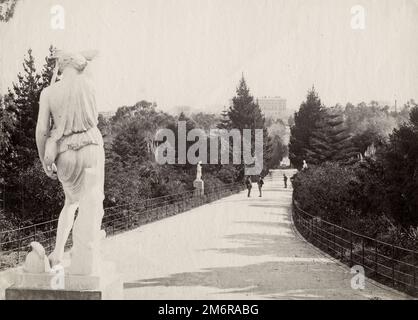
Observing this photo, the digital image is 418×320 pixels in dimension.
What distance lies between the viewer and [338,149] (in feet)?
138

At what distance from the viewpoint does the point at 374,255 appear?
13.9 metres

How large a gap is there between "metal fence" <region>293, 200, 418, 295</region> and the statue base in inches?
207

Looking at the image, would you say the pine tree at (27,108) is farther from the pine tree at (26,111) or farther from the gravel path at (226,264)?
the gravel path at (226,264)

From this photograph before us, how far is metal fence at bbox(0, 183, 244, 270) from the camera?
14895mm

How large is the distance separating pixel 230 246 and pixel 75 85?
9.46 metres

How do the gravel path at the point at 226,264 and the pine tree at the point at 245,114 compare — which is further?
the pine tree at the point at 245,114

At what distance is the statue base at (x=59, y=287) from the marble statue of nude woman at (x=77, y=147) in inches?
5.0

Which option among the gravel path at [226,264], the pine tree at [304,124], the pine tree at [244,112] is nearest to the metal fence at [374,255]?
the gravel path at [226,264]

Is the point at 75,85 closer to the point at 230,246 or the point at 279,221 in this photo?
the point at 230,246

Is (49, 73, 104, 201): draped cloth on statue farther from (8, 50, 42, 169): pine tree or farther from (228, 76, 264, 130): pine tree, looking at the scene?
(228, 76, 264, 130): pine tree

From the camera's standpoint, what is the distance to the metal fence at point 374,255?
33.5 feet

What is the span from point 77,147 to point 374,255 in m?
9.63

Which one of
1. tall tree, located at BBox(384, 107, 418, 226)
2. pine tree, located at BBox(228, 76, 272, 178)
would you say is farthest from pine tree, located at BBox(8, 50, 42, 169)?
pine tree, located at BBox(228, 76, 272, 178)
